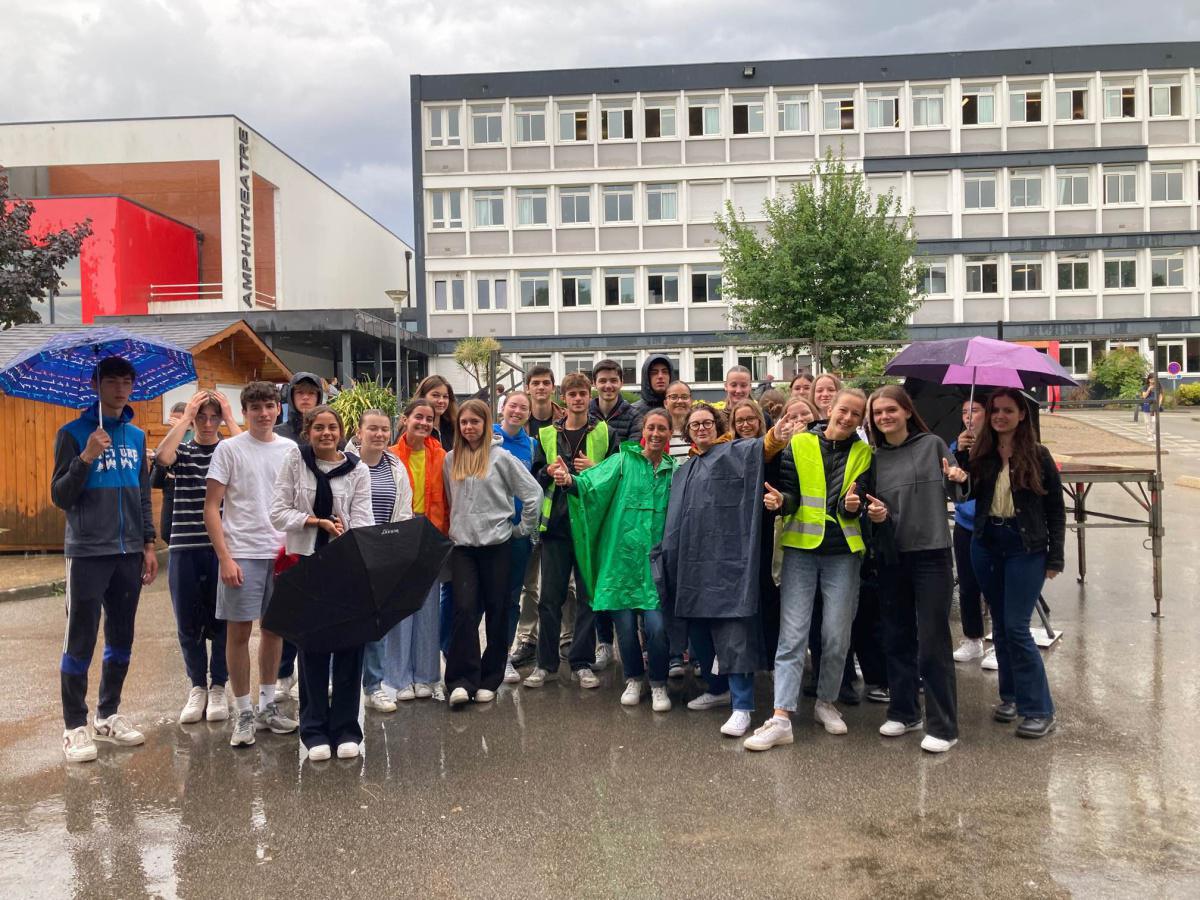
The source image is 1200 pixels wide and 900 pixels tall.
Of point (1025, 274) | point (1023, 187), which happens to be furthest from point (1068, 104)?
point (1025, 274)

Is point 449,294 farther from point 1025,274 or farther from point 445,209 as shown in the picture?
point 1025,274

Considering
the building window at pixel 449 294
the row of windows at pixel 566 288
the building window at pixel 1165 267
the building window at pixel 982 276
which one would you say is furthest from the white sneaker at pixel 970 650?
the building window at pixel 1165 267

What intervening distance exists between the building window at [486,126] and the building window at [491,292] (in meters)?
5.64

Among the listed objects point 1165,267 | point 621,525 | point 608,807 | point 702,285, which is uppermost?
point 1165,267

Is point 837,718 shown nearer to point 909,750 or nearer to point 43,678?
point 909,750

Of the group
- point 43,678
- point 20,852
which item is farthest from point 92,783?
point 43,678

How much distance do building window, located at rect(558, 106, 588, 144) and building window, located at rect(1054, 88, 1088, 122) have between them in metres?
19.1

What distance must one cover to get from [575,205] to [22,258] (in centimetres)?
2994

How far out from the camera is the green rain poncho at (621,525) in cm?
612

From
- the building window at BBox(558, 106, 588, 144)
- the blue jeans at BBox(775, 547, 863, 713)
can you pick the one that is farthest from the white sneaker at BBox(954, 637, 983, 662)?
the building window at BBox(558, 106, 588, 144)

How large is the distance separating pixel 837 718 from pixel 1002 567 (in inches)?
47.7

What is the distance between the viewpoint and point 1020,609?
5484mm

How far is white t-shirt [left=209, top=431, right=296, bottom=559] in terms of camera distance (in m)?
5.60

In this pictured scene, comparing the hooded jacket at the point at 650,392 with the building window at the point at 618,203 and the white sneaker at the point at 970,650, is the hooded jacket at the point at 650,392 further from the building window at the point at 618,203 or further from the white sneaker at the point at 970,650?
the building window at the point at 618,203
